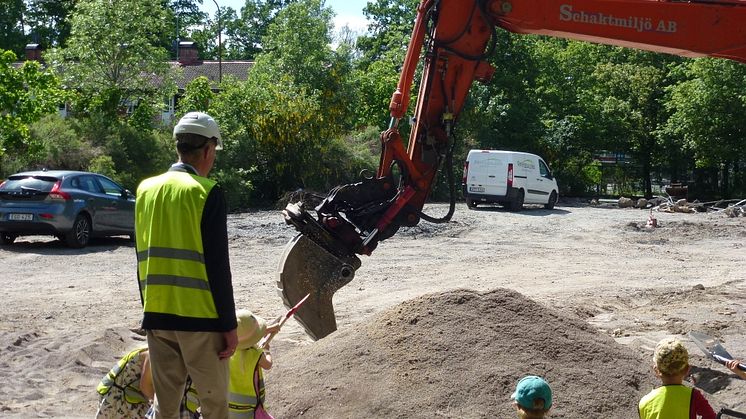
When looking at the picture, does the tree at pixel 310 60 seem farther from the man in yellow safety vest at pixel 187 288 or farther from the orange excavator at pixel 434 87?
the man in yellow safety vest at pixel 187 288

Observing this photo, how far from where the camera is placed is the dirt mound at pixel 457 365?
21.5ft

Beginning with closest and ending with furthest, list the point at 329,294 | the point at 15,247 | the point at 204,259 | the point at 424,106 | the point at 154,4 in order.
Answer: the point at 204,259 → the point at 329,294 → the point at 424,106 → the point at 15,247 → the point at 154,4

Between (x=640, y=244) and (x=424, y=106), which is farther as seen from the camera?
(x=640, y=244)

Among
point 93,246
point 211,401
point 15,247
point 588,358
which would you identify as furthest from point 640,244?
point 211,401

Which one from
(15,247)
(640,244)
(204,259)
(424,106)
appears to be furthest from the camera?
(640,244)

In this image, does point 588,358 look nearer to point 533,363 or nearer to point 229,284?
point 533,363

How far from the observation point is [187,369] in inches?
177

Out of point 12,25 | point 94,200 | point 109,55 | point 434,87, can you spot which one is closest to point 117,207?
point 94,200

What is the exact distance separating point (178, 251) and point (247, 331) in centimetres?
99

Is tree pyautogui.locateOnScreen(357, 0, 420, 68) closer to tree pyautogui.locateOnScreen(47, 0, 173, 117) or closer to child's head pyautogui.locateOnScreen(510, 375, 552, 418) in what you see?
tree pyautogui.locateOnScreen(47, 0, 173, 117)

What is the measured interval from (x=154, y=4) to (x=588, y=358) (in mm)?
27095

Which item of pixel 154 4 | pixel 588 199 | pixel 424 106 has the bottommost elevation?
pixel 588 199

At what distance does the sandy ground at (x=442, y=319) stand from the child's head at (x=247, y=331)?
143 centimetres

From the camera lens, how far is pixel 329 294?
8.95 metres
